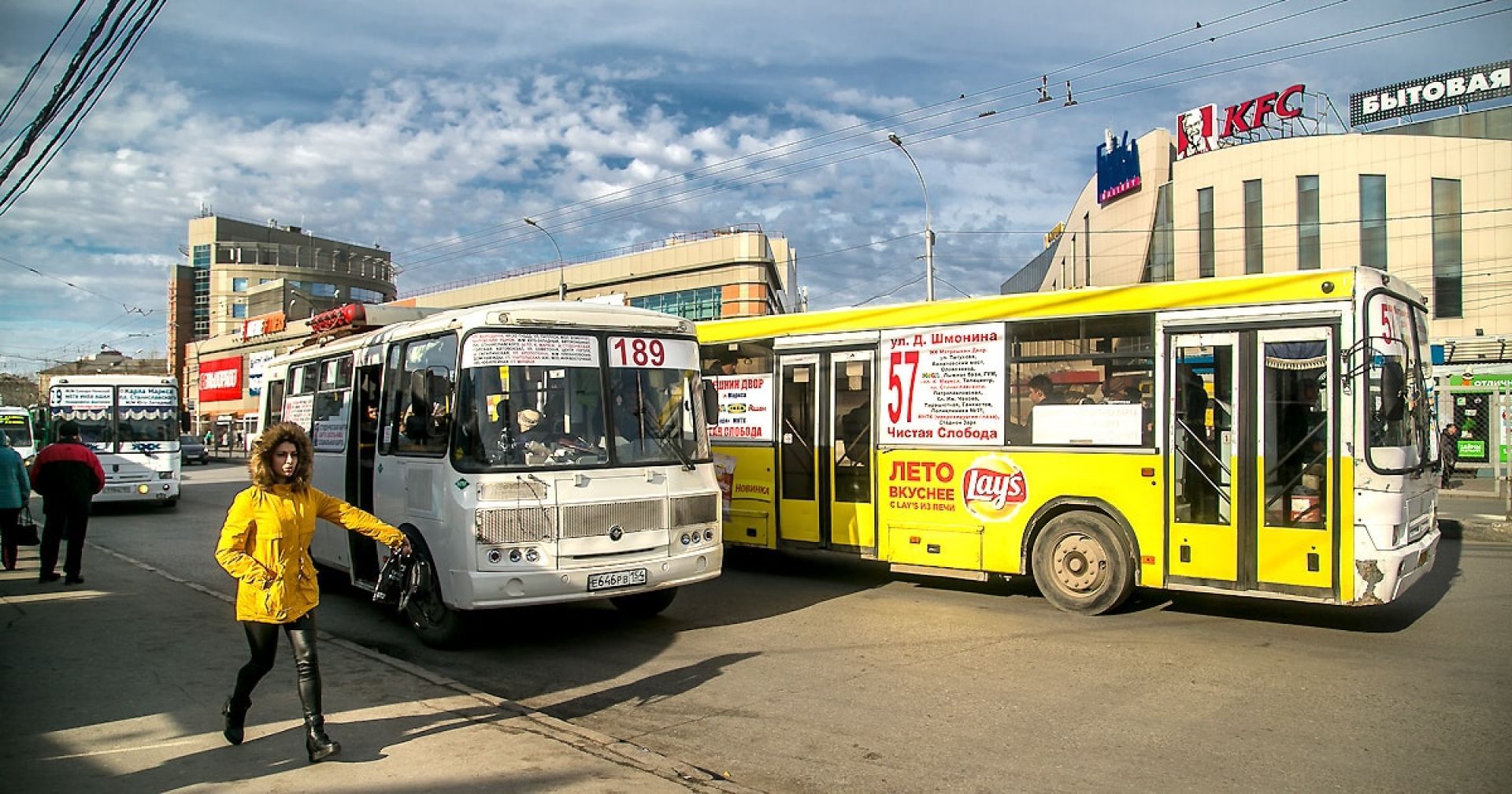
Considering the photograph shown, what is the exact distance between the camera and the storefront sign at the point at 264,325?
248 feet

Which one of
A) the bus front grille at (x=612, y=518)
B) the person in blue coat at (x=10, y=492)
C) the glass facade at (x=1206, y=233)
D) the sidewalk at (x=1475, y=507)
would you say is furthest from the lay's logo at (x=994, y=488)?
the glass facade at (x=1206, y=233)

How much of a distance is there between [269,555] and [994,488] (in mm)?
6833

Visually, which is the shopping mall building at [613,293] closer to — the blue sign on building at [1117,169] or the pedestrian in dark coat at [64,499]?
the blue sign on building at [1117,169]

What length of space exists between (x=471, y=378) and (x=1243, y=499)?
652 centimetres

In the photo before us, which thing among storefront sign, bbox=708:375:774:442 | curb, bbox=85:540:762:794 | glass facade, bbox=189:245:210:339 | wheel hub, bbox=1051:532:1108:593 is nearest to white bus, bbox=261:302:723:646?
curb, bbox=85:540:762:794

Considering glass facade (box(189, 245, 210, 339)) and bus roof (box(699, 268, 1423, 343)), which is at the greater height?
glass facade (box(189, 245, 210, 339))

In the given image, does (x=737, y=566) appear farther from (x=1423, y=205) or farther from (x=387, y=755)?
(x=1423, y=205)

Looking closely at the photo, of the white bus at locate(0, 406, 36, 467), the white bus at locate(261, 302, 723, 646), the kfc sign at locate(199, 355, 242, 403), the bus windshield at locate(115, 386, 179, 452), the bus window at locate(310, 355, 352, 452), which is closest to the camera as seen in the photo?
the white bus at locate(261, 302, 723, 646)

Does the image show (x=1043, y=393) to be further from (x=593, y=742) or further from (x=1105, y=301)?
(x=593, y=742)

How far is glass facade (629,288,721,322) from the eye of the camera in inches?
2194

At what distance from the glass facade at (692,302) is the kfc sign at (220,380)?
39.1m

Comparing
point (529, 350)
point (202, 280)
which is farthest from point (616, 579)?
point (202, 280)

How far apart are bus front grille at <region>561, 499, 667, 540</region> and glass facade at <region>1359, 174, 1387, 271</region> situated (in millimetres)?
42453

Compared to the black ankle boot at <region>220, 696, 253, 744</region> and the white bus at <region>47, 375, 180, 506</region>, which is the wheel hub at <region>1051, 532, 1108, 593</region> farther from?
the white bus at <region>47, 375, 180, 506</region>
